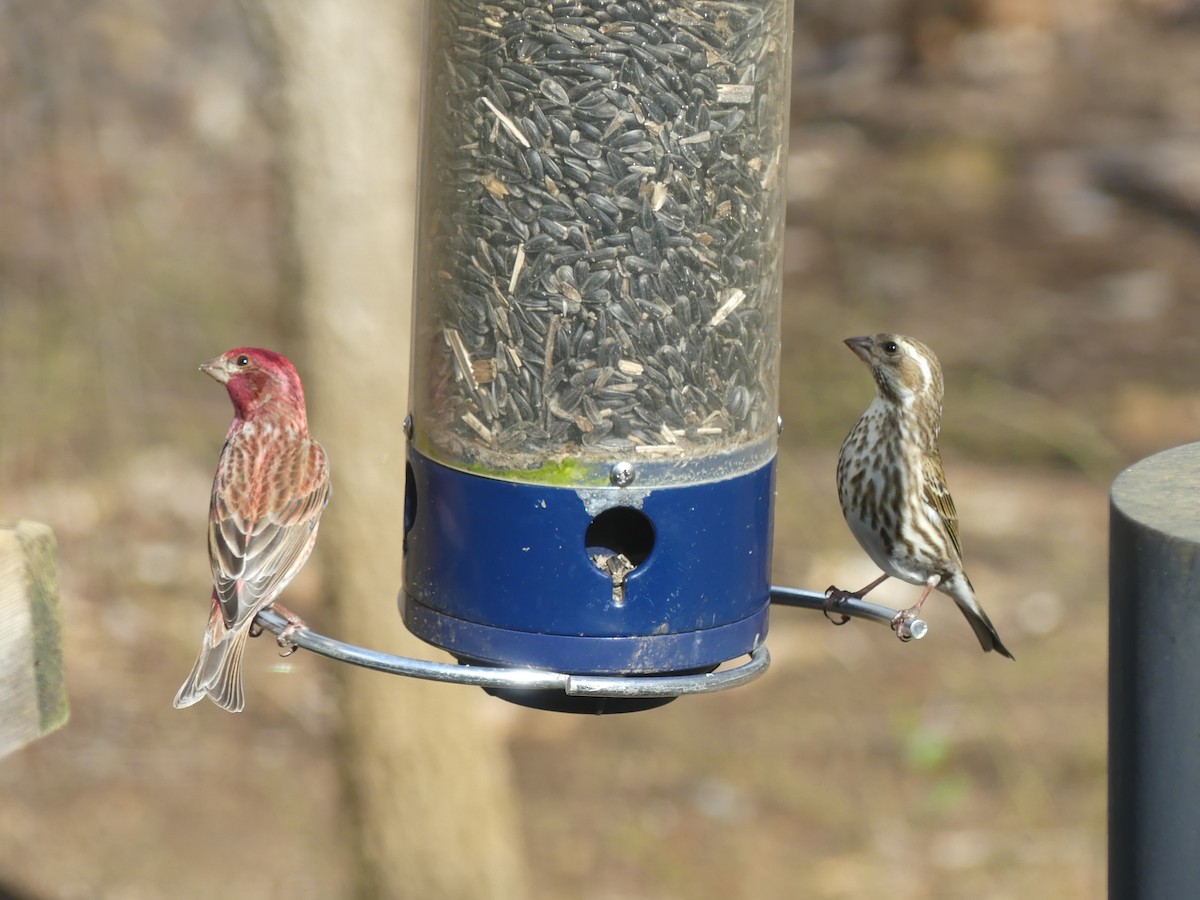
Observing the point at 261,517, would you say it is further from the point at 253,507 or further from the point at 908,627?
the point at 908,627

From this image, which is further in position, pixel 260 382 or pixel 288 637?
pixel 260 382

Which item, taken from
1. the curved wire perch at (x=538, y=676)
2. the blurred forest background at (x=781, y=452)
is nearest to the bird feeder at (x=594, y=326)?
the curved wire perch at (x=538, y=676)

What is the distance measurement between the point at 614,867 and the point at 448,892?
1.23 metres

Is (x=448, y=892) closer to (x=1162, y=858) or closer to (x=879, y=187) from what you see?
(x=1162, y=858)

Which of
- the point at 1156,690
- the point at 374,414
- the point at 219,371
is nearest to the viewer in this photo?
the point at 1156,690

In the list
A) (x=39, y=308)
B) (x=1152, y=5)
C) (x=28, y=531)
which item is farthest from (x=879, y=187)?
(x=28, y=531)

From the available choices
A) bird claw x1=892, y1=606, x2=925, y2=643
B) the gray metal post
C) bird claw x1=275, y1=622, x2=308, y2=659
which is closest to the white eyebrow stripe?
bird claw x1=892, y1=606, x2=925, y2=643

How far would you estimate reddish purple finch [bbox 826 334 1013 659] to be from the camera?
5508 mm

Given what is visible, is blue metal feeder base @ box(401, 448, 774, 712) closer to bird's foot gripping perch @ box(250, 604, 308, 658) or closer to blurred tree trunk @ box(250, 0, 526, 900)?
bird's foot gripping perch @ box(250, 604, 308, 658)

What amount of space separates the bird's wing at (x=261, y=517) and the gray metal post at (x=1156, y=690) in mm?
2803

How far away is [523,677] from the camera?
402 cm

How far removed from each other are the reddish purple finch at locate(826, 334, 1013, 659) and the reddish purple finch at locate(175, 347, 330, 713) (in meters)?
1.73

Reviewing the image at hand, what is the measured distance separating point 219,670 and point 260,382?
111cm

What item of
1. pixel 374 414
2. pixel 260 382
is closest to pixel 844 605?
pixel 260 382
